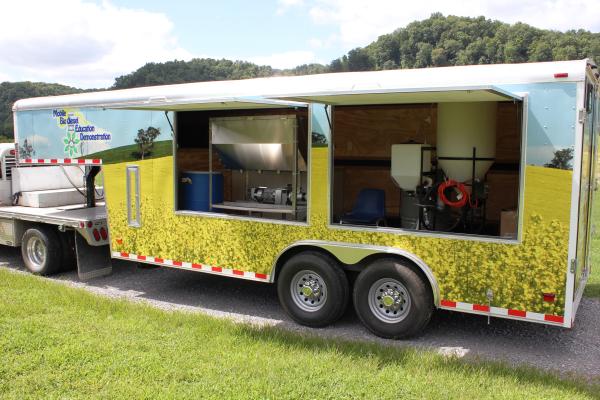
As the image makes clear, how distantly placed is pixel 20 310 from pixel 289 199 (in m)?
3.21

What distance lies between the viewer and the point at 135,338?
210 inches

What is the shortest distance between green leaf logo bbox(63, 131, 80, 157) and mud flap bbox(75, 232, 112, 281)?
1357 millimetres

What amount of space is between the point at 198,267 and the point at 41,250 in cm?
328

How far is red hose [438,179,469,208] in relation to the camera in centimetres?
578

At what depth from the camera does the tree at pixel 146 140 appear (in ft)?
24.4

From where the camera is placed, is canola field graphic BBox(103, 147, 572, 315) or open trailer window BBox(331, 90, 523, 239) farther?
open trailer window BBox(331, 90, 523, 239)

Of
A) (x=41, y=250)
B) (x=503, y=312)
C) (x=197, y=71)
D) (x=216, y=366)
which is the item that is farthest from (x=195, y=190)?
(x=197, y=71)

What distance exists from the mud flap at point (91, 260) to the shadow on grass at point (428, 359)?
141 inches

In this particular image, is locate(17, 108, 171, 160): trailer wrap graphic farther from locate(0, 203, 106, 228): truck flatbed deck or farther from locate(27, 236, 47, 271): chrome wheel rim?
locate(27, 236, 47, 271): chrome wheel rim

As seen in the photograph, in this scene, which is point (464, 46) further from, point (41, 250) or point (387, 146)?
point (41, 250)

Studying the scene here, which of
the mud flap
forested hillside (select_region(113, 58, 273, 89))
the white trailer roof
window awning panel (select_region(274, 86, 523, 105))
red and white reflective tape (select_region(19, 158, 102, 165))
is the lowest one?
the mud flap

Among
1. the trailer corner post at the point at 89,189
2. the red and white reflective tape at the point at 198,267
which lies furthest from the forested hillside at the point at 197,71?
the red and white reflective tape at the point at 198,267

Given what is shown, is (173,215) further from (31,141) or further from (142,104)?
(31,141)

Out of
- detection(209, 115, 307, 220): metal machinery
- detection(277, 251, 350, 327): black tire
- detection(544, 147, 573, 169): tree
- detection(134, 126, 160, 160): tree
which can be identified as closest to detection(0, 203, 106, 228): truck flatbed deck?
detection(134, 126, 160, 160): tree
